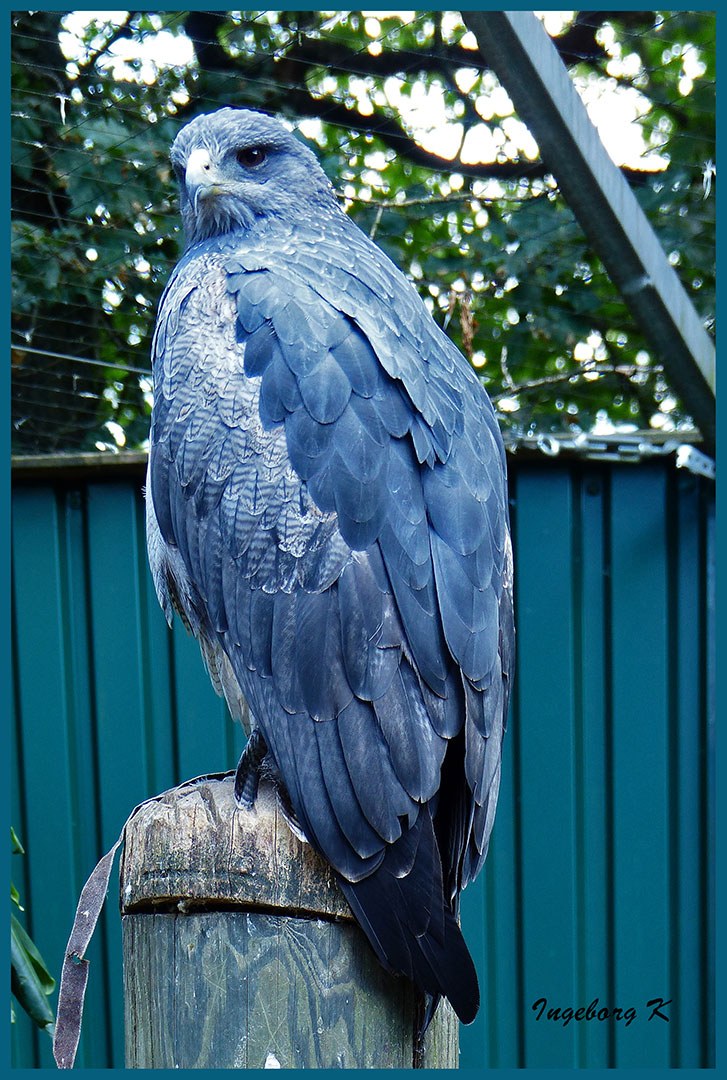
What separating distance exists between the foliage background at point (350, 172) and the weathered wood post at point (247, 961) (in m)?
2.14

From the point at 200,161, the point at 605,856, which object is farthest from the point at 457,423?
the point at 605,856

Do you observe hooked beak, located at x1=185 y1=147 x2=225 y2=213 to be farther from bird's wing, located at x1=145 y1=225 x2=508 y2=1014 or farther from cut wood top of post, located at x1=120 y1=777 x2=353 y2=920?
cut wood top of post, located at x1=120 y1=777 x2=353 y2=920

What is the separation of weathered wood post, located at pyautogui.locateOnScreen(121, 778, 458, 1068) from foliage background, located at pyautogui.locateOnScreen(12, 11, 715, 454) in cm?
214

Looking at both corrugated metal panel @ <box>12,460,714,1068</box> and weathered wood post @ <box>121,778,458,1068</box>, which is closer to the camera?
weathered wood post @ <box>121,778,458,1068</box>

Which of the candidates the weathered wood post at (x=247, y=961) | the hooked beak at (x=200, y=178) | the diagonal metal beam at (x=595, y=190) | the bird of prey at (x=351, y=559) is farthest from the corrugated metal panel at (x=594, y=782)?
the weathered wood post at (x=247, y=961)

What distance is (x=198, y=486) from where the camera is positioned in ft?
5.87

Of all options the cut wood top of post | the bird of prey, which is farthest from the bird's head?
the cut wood top of post

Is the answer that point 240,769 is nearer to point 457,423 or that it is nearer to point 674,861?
point 457,423

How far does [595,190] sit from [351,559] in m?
1.27

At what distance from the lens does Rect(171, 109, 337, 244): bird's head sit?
221cm

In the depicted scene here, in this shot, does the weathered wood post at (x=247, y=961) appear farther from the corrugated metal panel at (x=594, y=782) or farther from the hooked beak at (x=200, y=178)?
the corrugated metal panel at (x=594, y=782)

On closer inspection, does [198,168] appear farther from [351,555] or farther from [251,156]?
[351,555]

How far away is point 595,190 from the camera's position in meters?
2.28

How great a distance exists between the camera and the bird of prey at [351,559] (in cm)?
158
